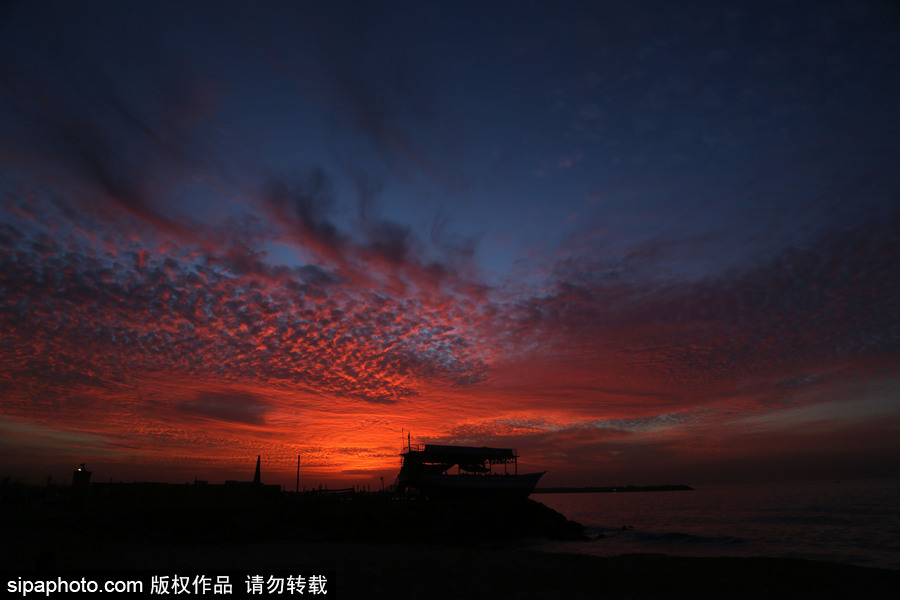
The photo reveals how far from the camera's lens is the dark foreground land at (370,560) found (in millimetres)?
18031

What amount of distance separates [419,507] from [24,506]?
27607 mm

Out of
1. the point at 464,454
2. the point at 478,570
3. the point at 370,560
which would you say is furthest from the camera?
the point at 464,454

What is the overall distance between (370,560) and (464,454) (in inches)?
1224

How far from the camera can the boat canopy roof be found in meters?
52.1

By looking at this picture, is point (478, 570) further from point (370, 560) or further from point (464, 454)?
point (464, 454)

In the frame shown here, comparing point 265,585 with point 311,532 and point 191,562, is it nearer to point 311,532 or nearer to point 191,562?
point 191,562

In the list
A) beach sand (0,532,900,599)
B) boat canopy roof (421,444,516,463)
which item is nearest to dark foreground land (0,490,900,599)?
beach sand (0,532,900,599)

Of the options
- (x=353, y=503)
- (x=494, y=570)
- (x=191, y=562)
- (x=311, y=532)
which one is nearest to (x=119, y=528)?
(x=191, y=562)

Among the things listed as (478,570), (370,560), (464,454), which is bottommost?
(478,570)

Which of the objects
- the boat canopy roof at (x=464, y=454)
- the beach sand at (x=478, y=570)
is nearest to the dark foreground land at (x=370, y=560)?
the beach sand at (x=478, y=570)

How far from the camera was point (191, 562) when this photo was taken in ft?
66.7

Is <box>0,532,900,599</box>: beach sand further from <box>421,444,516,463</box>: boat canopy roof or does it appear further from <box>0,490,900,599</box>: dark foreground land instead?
<box>421,444,516,463</box>: boat canopy roof

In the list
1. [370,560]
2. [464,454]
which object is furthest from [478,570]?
[464,454]

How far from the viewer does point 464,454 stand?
53.3 metres
